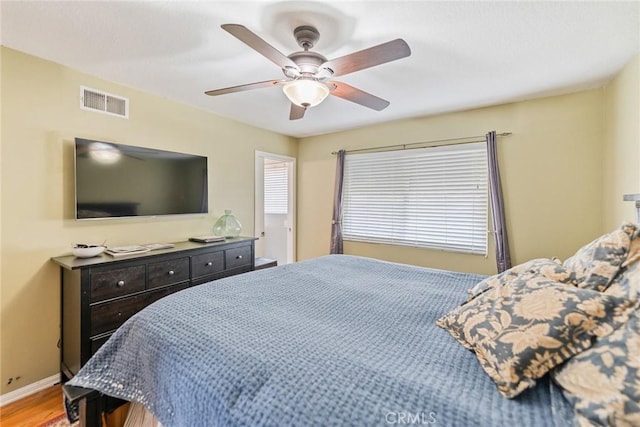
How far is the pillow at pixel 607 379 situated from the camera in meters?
0.61

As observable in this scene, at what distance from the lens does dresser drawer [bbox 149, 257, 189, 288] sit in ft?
7.95

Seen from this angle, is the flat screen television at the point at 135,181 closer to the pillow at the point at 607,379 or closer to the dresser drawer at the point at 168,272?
the dresser drawer at the point at 168,272

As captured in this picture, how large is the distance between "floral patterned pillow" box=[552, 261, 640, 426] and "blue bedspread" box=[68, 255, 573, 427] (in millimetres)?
51

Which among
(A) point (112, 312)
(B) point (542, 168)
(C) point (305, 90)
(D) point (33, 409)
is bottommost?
(D) point (33, 409)

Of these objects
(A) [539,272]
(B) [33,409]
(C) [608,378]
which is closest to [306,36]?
(A) [539,272]

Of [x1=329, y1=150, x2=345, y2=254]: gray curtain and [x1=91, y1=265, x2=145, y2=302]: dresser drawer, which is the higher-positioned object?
[x1=329, y1=150, x2=345, y2=254]: gray curtain

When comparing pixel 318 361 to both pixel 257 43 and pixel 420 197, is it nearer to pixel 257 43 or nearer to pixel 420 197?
pixel 257 43

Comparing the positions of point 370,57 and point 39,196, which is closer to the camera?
point 370,57

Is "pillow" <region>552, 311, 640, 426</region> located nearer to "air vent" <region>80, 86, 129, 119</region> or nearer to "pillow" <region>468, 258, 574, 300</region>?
"pillow" <region>468, 258, 574, 300</region>

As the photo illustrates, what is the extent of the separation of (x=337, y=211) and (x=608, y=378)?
347 centimetres

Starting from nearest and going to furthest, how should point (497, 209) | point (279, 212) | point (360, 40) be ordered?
point (360, 40) → point (497, 209) → point (279, 212)

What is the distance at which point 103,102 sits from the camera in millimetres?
2486

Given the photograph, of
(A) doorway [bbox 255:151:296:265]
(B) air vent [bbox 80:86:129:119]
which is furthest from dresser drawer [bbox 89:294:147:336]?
(A) doorway [bbox 255:151:296:265]

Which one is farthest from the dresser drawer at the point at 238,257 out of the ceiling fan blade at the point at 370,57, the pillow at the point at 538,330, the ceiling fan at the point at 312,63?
the pillow at the point at 538,330
